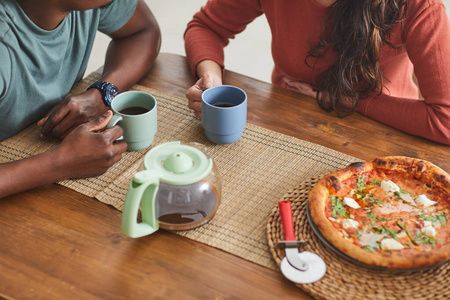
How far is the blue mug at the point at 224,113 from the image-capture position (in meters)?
1.14

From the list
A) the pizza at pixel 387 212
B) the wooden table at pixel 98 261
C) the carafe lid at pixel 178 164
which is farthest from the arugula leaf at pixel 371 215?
the carafe lid at pixel 178 164

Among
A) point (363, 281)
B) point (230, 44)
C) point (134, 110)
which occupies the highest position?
point (134, 110)

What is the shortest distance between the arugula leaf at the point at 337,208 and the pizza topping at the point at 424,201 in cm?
16

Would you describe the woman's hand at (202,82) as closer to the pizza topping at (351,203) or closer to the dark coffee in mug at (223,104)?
the dark coffee in mug at (223,104)

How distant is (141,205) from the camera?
3.01ft

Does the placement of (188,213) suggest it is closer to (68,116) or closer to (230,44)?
(68,116)

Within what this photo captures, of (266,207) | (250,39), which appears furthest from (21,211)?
(250,39)

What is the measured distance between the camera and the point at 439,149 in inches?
47.7

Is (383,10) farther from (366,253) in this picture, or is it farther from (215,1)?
(366,253)

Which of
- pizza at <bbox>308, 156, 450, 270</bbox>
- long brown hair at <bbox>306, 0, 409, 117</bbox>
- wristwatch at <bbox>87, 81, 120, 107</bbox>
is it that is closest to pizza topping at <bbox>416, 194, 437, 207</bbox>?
pizza at <bbox>308, 156, 450, 270</bbox>

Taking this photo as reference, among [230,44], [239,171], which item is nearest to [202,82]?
[239,171]

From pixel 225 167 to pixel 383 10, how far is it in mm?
596

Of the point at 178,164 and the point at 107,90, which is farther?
the point at 107,90

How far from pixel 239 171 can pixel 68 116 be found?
471 millimetres
